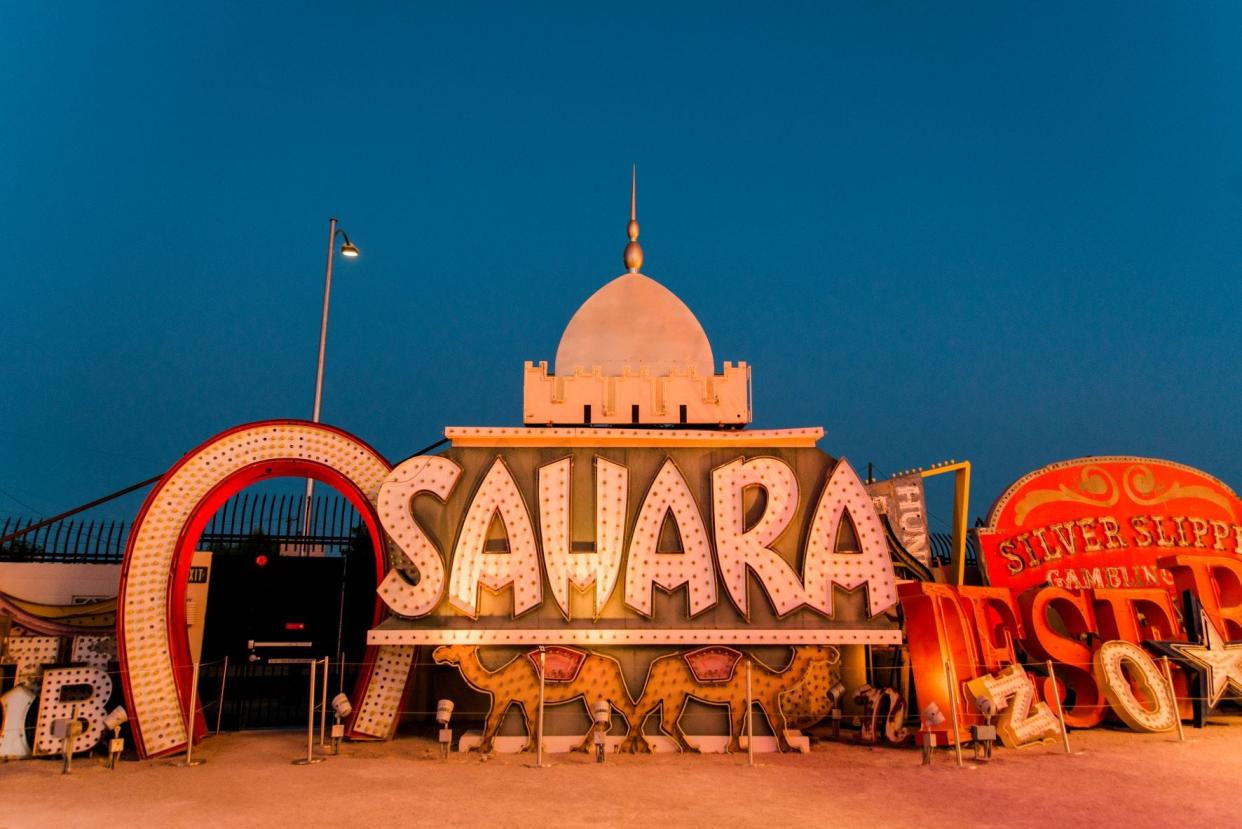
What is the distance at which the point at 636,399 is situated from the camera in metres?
14.3

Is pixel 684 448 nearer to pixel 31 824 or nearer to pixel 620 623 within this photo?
pixel 620 623

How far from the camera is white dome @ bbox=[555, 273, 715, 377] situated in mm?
16109

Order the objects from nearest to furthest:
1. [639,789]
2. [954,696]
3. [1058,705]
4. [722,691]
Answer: [639,789] → [954,696] → [722,691] → [1058,705]

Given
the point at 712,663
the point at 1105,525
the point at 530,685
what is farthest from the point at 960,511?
the point at 530,685

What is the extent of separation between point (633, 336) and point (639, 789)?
29.3 ft

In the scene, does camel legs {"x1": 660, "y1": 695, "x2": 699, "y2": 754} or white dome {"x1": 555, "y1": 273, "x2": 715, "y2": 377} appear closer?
camel legs {"x1": 660, "y1": 695, "x2": 699, "y2": 754}

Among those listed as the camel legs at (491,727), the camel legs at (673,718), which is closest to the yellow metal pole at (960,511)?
the camel legs at (673,718)

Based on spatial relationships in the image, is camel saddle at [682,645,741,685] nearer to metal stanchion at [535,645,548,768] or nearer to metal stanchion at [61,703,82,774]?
metal stanchion at [535,645,548,768]

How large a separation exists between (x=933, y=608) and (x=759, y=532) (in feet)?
9.90

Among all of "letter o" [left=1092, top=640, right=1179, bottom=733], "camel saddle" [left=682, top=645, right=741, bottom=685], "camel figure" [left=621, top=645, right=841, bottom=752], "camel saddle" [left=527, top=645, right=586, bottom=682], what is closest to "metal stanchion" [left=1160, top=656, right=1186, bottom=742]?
"letter o" [left=1092, top=640, right=1179, bottom=733]

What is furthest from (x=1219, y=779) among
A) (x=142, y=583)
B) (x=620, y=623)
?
(x=142, y=583)

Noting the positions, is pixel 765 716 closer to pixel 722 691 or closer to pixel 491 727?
pixel 722 691

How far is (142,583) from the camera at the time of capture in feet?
39.5

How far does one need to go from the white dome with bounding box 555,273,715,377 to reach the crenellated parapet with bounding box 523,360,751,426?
1304 millimetres
